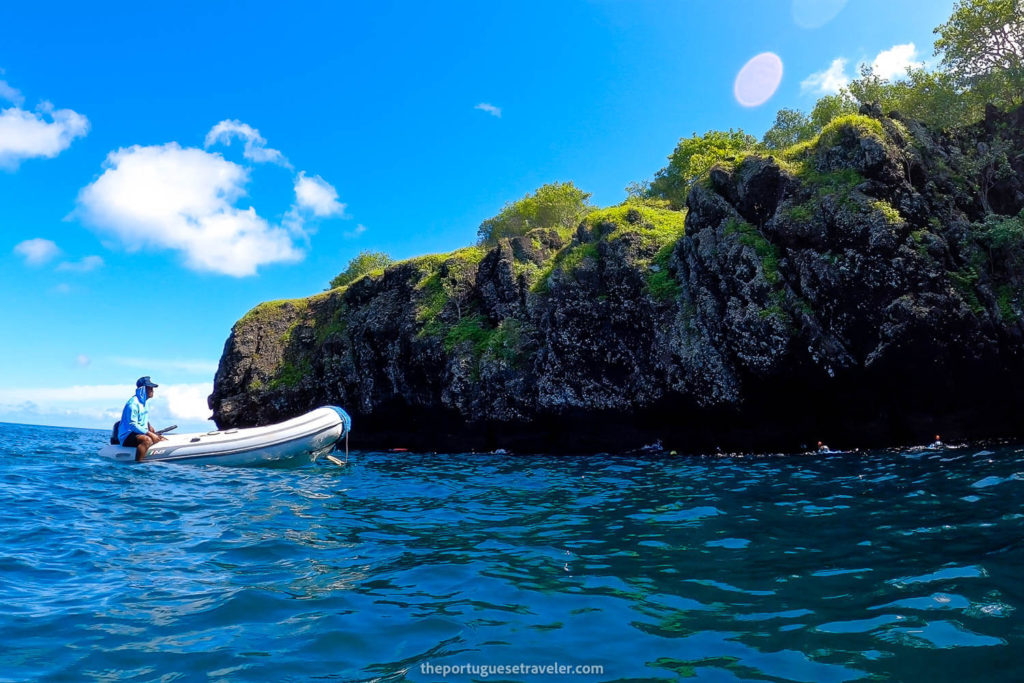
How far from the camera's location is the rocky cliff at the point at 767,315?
1549 centimetres

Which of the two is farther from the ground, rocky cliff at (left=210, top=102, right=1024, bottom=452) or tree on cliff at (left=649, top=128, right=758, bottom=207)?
tree on cliff at (left=649, top=128, right=758, bottom=207)

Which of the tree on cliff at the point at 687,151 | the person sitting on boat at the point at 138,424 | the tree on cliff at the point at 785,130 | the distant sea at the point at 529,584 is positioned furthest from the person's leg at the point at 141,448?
the tree on cliff at the point at 785,130

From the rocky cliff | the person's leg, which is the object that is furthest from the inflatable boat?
the rocky cliff

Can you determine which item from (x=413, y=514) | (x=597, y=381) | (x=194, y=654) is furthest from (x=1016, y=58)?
(x=194, y=654)

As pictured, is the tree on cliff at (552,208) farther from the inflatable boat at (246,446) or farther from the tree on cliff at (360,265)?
the inflatable boat at (246,446)

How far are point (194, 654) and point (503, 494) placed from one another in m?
7.44

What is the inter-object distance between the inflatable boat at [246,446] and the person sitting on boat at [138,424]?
0.67 feet

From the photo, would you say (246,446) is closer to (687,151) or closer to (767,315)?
(767,315)

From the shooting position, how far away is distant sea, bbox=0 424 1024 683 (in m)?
3.83

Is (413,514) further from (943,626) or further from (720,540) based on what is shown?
(943,626)

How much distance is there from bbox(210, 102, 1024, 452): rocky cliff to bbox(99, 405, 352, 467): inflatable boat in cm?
892

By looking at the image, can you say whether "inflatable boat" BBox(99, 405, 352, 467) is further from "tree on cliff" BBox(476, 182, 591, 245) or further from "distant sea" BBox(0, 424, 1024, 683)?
"tree on cliff" BBox(476, 182, 591, 245)

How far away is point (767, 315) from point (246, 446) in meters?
16.5

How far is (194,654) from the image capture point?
13.3 ft
